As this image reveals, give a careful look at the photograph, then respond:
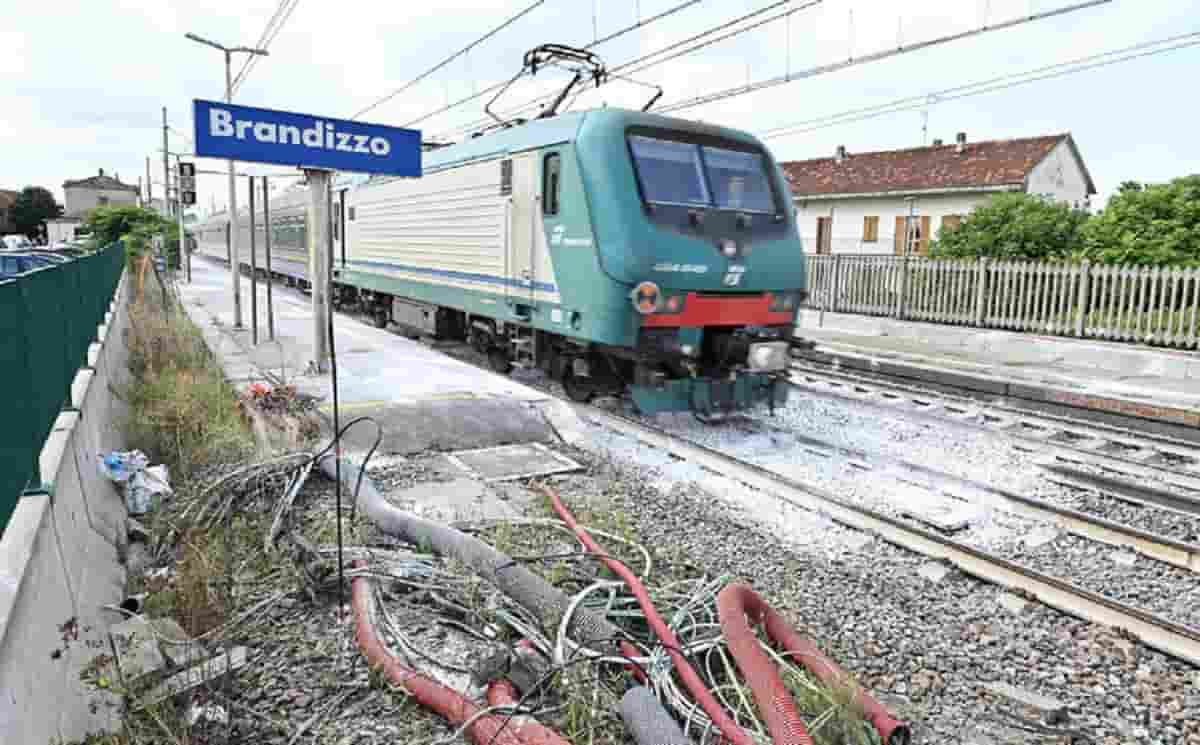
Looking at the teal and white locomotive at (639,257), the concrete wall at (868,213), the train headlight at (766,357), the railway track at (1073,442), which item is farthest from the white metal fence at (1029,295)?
the concrete wall at (868,213)

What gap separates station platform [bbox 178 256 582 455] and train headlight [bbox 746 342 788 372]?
1.86m

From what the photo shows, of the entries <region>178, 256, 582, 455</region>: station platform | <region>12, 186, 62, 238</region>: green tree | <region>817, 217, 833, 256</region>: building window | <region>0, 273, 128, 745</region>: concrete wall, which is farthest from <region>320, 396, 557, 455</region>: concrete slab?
<region>12, 186, 62, 238</region>: green tree

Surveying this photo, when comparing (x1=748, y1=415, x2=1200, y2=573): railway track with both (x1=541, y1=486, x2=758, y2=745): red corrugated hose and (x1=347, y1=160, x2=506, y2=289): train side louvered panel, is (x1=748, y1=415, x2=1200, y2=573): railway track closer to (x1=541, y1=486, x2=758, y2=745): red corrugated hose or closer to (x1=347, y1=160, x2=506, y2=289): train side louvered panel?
(x1=541, y1=486, x2=758, y2=745): red corrugated hose

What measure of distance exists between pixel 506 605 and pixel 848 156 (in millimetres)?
36127

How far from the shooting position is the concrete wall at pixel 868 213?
29.6 m

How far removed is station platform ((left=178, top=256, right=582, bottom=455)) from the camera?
7508 mm

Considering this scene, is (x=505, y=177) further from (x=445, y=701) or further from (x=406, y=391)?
(x=445, y=701)

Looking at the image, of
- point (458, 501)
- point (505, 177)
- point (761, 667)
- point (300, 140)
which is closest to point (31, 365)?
point (458, 501)

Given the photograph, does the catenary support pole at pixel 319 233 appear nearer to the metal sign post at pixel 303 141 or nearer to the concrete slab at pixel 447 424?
the metal sign post at pixel 303 141

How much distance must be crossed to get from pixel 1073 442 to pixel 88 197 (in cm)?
11175

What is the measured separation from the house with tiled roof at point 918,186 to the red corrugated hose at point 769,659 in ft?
85.9

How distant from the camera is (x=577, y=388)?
30.6 ft

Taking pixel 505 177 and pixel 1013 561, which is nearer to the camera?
pixel 1013 561

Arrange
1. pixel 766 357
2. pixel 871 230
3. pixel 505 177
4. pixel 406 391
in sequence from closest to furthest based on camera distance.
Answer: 1. pixel 766 357
2. pixel 406 391
3. pixel 505 177
4. pixel 871 230
